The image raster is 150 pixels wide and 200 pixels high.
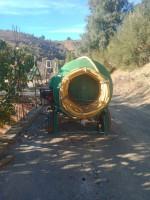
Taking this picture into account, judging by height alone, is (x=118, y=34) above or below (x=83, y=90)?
above

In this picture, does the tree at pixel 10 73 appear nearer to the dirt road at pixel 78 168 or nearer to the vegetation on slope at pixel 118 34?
the dirt road at pixel 78 168

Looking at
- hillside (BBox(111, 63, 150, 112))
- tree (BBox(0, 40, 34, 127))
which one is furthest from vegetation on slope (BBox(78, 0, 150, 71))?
tree (BBox(0, 40, 34, 127))

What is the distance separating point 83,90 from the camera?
549 cm

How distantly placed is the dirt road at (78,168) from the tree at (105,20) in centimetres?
2325

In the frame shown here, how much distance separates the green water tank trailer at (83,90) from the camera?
492 cm

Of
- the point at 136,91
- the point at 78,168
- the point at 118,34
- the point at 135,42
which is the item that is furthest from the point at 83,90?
the point at 118,34

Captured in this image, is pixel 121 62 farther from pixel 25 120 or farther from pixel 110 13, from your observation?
pixel 25 120

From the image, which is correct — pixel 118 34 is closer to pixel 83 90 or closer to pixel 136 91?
pixel 136 91

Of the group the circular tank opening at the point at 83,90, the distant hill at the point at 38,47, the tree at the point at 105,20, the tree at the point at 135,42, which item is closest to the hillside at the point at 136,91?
the tree at the point at 135,42

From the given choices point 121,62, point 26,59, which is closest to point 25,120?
point 26,59

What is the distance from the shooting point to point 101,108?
504cm

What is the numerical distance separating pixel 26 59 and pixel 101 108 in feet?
9.73

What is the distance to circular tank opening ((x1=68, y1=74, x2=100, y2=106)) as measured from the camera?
545 centimetres

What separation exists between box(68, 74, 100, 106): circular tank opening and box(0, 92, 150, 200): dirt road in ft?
3.99
